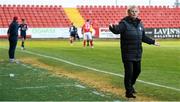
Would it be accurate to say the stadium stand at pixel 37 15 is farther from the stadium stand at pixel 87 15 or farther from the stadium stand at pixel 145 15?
the stadium stand at pixel 145 15

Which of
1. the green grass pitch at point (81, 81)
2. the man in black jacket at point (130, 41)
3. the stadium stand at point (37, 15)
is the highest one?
the man in black jacket at point (130, 41)

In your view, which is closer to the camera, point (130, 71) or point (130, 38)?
point (130, 38)

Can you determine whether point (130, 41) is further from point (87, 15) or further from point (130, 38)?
point (87, 15)

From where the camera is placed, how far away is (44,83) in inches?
578

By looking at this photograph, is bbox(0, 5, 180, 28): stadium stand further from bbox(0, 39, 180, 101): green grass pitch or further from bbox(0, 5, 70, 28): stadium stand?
bbox(0, 39, 180, 101): green grass pitch

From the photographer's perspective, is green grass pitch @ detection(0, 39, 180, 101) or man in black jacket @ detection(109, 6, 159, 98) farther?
green grass pitch @ detection(0, 39, 180, 101)

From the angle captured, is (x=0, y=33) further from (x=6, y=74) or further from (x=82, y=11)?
(x=6, y=74)

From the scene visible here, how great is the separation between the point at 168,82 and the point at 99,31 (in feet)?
139

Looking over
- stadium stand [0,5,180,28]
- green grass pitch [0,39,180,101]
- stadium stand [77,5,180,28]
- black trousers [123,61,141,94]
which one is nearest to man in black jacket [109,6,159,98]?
black trousers [123,61,141,94]

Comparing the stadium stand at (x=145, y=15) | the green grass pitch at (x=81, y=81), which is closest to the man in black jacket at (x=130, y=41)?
the green grass pitch at (x=81, y=81)

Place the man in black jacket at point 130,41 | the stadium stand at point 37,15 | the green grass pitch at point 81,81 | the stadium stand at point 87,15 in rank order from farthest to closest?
the stadium stand at point 87,15, the stadium stand at point 37,15, the green grass pitch at point 81,81, the man in black jacket at point 130,41

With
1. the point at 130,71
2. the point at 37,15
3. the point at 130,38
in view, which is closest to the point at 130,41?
the point at 130,38

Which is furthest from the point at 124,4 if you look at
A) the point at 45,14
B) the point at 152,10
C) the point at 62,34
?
the point at 62,34

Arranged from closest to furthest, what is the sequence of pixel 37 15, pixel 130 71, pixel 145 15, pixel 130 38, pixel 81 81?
1. pixel 130 38
2. pixel 130 71
3. pixel 81 81
4. pixel 37 15
5. pixel 145 15
